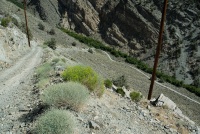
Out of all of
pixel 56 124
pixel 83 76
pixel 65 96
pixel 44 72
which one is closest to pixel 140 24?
pixel 44 72

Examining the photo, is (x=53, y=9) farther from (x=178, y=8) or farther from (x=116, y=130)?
(x=116, y=130)

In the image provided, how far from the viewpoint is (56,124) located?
7.81 metres

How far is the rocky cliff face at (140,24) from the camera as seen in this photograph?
76.1 meters

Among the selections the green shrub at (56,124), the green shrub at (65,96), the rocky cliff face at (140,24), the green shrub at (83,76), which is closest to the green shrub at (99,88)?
the green shrub at (83,76)

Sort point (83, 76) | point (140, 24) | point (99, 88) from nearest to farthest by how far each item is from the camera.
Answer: point (83, 76) → point (99, 88) → point (140, 24)

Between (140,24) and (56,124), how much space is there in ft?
288

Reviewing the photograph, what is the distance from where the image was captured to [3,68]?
23359 millimetres

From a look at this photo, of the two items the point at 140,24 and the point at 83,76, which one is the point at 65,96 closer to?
the point at 83,76

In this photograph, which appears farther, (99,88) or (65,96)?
(99,88)

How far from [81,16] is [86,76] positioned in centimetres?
9357

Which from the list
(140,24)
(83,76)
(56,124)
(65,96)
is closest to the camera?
(56,124)

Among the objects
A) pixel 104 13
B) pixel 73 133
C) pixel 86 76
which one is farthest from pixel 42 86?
pixel 104 13

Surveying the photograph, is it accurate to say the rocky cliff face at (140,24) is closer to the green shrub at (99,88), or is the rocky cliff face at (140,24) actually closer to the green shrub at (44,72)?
the green shrub at (44,72)

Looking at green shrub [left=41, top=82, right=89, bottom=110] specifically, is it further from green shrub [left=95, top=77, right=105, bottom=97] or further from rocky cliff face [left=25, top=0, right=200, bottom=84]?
rocky cliff face [left=25, top=0, right=200, bottom=84]
